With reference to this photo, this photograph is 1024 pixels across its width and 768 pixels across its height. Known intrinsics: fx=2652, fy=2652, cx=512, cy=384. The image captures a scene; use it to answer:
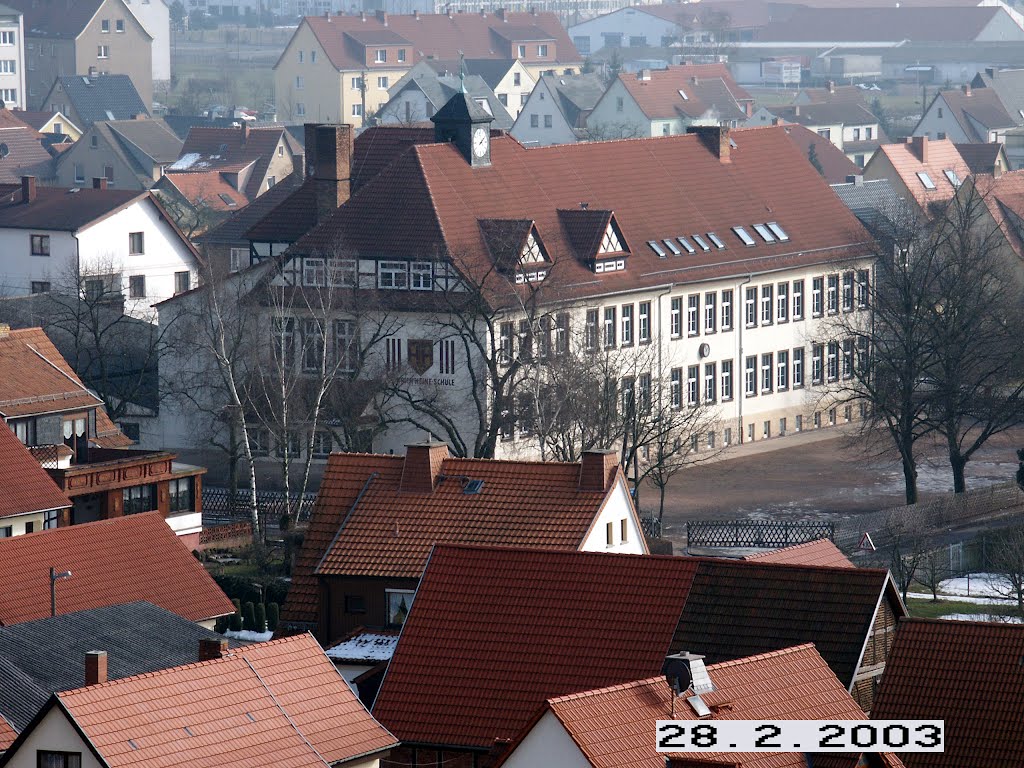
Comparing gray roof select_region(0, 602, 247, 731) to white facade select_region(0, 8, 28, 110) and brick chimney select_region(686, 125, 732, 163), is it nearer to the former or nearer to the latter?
brick chimney select_region(686, 125, 732, 163)

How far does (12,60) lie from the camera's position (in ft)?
622

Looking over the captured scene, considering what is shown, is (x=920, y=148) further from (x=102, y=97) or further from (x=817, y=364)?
(x=102, y=97)

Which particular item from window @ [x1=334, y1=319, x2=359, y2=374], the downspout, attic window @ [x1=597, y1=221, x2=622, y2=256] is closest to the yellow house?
the downspout

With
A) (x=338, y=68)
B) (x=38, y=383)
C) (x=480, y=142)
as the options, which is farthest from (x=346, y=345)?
(x=338, y=68)

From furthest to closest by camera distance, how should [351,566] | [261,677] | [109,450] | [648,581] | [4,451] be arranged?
1. [109,450]
2. [4,451]
3. [351,566]
4. [648,581]
5. [261,677]

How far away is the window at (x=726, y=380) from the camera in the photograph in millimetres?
85000

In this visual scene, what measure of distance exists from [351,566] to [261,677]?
11489mm

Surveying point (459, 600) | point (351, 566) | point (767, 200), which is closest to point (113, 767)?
point (459, 600)

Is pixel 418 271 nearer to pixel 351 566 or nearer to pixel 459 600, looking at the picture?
pixel 351 566

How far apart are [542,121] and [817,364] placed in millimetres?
76553

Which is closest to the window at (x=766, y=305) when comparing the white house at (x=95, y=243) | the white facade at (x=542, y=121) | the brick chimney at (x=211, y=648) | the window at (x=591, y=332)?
the window at (x=591, y=332)

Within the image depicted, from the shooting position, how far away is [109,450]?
231 ft

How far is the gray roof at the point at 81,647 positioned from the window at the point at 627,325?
32224mm

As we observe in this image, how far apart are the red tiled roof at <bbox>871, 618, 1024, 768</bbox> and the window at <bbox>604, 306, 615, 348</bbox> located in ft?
127
